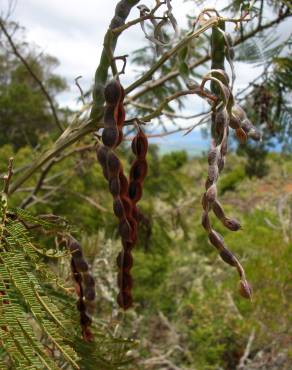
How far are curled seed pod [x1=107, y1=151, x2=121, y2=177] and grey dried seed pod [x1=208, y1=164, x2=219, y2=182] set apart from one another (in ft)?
0.40

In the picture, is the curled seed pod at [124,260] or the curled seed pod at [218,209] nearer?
the curled seed pod at [218,209]

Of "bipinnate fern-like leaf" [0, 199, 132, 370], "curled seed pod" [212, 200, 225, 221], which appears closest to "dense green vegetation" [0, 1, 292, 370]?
"bipinnate fern-like leaf" [0, 199, 132, 370]

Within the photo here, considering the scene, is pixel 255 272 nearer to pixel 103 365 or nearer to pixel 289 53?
pixel 289 53

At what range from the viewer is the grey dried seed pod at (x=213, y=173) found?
0.57 meters

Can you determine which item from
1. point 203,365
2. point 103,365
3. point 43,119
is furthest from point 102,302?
point 43,119

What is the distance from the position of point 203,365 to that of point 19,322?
151 inches

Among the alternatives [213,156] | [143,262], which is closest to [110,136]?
[213,156]

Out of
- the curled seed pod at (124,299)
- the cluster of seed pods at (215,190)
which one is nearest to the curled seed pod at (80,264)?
the curled seed pod at (124,299)

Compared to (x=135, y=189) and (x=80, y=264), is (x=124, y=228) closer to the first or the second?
(x=135, y=189)

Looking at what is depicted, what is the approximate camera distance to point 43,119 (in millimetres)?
15047

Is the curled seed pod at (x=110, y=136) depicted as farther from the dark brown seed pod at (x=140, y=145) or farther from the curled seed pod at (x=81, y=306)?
the curled seed pod at (x=81, y=306)

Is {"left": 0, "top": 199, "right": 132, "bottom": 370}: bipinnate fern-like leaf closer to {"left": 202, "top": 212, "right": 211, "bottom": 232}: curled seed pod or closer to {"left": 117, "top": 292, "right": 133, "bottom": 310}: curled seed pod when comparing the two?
{"left": 117, "top": 292, "right": 133, "bottom": 310}: curled seed pod

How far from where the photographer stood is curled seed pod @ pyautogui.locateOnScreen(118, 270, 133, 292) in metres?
0.74

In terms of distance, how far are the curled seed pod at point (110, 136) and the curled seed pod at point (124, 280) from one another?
0.66ft
